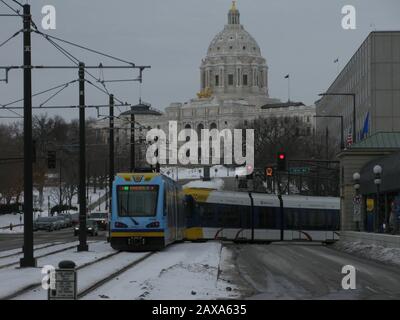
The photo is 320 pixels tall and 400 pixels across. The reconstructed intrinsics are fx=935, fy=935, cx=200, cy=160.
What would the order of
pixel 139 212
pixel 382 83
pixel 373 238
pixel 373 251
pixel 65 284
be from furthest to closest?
pixel 382 83 → pixel 373 238 → pixel 373 251 → pixel 139 212 → pixel 65 284

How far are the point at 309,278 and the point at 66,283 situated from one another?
11.1 m

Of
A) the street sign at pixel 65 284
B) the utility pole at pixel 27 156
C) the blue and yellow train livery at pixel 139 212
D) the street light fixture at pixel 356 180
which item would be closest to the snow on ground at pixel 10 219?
the street light fixture at pixel 356 180

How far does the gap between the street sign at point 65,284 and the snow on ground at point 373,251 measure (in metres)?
19.4

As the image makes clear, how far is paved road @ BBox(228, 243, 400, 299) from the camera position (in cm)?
1931

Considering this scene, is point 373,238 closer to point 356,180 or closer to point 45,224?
point 356,180

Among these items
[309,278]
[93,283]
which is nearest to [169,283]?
[93,283]

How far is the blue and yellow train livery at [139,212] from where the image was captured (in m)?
35.0

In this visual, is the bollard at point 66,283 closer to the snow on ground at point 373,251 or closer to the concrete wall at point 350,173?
the snow on ground at point 373,251

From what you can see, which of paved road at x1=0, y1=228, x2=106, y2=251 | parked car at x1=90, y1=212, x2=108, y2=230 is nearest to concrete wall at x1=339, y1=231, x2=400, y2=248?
paved road at x1=0, y1=228, x2=106, y2=251

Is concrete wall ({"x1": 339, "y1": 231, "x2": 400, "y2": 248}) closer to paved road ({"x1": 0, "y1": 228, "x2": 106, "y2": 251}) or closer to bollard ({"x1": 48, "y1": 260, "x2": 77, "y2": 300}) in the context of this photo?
paved road ({"x1": 0, "y1": 228, "x2": 106, "y2": 251})

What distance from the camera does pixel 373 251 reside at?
37.3m
